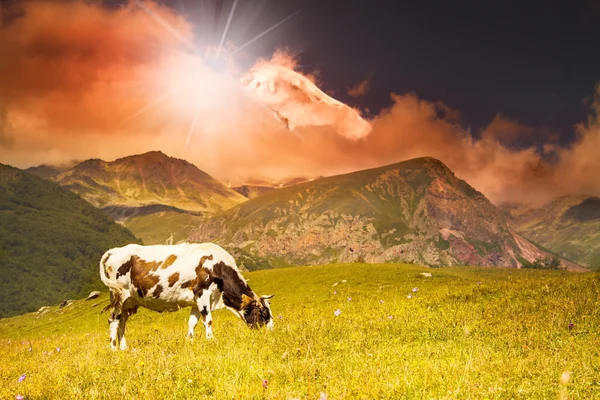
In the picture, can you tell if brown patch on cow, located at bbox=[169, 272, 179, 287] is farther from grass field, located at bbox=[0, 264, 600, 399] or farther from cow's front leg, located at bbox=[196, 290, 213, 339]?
grass field, located at bbox=[0, 264, 600, 399]

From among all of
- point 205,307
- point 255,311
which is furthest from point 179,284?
point 255,311

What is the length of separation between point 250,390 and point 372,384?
1.99 metres

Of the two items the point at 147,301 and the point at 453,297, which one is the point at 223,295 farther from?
the point at 453,297

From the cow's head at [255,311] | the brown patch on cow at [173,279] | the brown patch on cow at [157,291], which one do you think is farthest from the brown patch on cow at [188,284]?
the cow's head at [255,311]

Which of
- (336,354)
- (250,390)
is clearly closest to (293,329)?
(336,354)

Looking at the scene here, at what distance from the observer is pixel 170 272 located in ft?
48.8

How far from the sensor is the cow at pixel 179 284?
14695mm

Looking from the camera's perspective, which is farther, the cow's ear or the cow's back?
the cow's ear

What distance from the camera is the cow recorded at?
14.7 meters

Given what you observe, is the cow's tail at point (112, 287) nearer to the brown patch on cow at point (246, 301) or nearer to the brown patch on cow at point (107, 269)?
the brown patch on cow at point (107, 269)

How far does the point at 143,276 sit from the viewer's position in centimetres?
1512

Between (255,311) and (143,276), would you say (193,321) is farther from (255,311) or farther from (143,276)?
(143,276)

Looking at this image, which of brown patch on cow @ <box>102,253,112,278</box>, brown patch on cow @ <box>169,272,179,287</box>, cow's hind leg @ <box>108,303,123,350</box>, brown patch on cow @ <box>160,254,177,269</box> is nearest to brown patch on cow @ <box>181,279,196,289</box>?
brown patch on cow @ <box>169,272,179,287</box>

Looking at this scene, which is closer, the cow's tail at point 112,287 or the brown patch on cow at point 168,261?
the brown patch on cow at point 168,261
